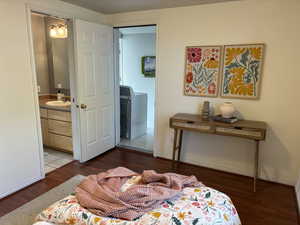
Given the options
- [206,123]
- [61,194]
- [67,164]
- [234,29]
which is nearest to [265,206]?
[206,123]

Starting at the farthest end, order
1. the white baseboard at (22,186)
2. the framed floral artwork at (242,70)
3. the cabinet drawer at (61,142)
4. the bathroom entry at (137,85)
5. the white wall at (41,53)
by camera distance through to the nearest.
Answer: the bathroom entry at (137,85)
the white wall at (41,53)
the cabinet drawer at (61,142)
the framed floral artwork at (242,70)
the white baseboard at (22,186)

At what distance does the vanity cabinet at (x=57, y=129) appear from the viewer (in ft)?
11.7

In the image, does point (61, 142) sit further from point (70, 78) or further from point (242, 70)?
point (242, 70)

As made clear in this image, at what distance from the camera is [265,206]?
2.39 m

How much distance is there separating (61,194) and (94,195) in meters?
1.29

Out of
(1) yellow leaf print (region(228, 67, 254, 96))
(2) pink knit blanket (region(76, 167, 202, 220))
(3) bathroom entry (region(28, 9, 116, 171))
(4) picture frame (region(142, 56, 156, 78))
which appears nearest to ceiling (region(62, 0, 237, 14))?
(3) bathroom entry (region(28, 9, 116, 171))

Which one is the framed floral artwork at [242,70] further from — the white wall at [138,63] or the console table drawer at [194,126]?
the white wall at [138,63]

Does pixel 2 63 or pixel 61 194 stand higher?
pixel 2 63

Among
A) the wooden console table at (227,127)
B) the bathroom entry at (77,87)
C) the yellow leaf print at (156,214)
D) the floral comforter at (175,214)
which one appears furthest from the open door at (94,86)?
the yellow leaf print at (156,214)

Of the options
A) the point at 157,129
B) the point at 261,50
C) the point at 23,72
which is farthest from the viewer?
the point at 157,129

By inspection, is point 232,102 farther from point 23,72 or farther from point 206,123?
point 23,72

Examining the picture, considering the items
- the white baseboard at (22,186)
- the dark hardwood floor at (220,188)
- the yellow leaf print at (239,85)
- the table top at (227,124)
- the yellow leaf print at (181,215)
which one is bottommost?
the dark hardwood floor at (220,188)

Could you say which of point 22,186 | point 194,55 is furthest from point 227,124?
point 22,186

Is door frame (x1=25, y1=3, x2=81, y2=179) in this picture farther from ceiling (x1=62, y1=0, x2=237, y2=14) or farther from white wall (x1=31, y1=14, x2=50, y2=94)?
white wall (x1=31, y1=14, x2=50, y2=94)
